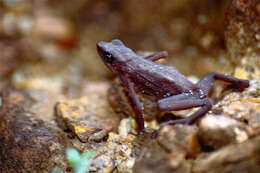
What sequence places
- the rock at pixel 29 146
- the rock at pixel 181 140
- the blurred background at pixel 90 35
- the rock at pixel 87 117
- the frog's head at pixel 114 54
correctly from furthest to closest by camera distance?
the blurred background at pixel 90 35
the frog's head at pixel 114 54
the rock at pixel 87 117
the rock at pixel 29 146
the rock at pixel 181 140

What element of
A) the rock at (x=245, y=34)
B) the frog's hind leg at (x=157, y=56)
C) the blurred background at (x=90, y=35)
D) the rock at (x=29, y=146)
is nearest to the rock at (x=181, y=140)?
the rock at (x=29, y=146)

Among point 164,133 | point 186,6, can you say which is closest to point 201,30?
point 186,6

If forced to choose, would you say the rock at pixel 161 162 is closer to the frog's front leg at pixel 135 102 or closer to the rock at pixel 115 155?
the rock at pixel 115 155

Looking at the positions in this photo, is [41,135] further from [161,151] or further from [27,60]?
[27,60]

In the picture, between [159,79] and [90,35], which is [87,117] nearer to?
[159,79]

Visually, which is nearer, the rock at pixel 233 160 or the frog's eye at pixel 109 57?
the rock at pixel 233 160

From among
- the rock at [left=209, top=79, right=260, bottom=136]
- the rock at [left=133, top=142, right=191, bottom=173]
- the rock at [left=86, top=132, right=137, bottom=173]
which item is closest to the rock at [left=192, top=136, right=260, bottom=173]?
the rock at [left=133, top=142, right=191, bottom=173]

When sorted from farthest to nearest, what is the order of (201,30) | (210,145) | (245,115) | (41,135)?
(201,30), (41,135), (245,115), (210,145)
